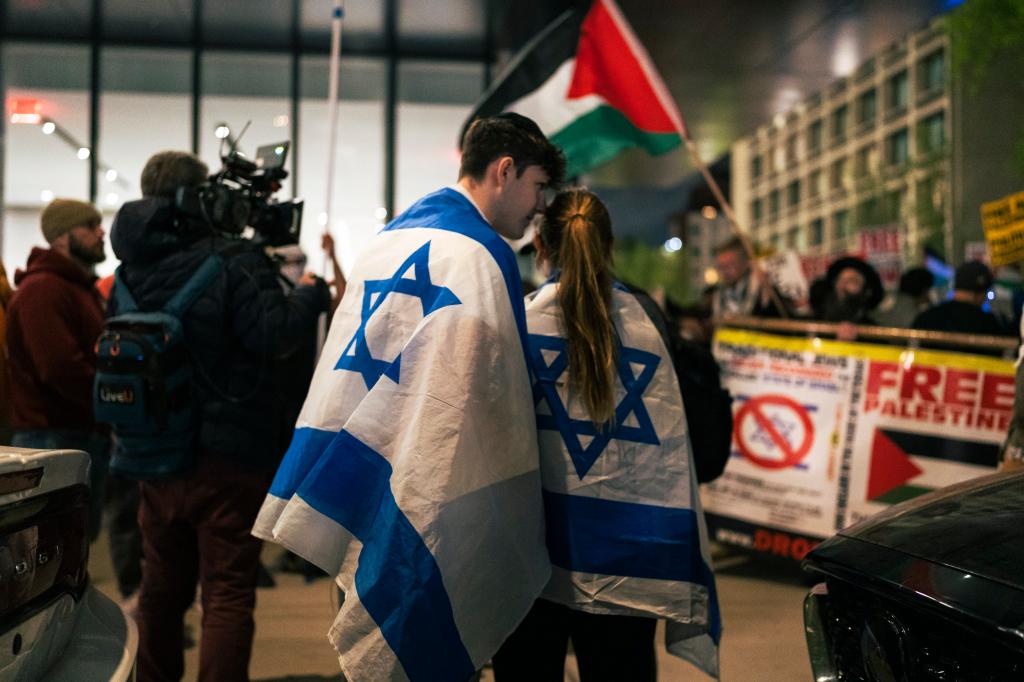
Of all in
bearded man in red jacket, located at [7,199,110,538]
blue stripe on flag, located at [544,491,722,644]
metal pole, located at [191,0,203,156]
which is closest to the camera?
blue stripe on flag, located at [544,491,722,644]

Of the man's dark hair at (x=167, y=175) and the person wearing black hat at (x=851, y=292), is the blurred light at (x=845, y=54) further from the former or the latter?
the man's dark hair at (x=167, y=175)

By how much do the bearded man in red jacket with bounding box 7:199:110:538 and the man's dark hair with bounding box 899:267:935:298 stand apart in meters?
6.56

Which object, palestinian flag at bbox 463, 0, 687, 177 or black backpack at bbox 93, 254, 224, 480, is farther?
palestinian flag at bbox 463, 0, 687, 177

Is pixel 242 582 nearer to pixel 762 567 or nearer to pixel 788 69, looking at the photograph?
pixel 762 567

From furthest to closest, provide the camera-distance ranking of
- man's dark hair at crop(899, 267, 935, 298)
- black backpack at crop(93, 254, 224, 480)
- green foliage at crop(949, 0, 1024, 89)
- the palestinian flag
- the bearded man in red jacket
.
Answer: green foliage at crop(949, 0, 1024, 89) → man's dark hair at crop(899, 267, 935, 298) → the palestinian flag → the bearded man in red jacket → black backpack at crop(93, 254, 224, 480)

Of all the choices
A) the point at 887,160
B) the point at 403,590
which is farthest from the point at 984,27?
the point at 887,160

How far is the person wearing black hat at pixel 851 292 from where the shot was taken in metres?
7.80

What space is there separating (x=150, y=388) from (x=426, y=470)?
5.30 feet

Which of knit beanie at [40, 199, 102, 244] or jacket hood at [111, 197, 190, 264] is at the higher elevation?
knit beanie at [40, 199, 102, 244]

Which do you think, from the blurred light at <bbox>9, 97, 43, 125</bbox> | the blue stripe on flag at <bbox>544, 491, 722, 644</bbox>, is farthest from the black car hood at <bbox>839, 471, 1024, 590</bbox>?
the blurred light at <bbox>9, 97, 43, 125</bbox>

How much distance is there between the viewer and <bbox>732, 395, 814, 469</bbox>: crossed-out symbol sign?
6.82m

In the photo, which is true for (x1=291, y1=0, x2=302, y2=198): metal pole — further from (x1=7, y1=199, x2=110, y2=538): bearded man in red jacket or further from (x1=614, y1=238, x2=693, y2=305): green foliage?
(x1=614, y1=238, x2=693, y2=305): green foliage

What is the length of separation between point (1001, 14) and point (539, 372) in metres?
19.1

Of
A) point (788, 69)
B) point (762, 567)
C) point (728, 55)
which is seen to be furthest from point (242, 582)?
point (788, 69)
